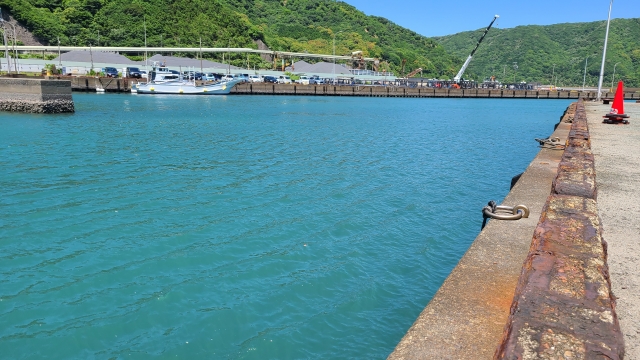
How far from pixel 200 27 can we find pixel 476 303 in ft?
407

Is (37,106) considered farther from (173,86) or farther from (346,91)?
(346,91)

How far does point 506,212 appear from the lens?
592 cm

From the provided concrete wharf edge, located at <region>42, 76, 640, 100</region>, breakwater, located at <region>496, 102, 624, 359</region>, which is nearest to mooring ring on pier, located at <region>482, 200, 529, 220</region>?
breakwater, located at <region>496, 102, 624, 359</region>

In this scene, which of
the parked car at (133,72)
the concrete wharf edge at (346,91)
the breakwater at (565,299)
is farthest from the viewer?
the parked car at (133,72)

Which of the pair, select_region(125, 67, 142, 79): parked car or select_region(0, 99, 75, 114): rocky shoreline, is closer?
select_region(0, 99, 75, 114): rocky shoreline

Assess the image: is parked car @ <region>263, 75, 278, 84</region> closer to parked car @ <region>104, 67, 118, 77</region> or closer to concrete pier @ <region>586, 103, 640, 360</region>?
parked car @ <region>104, 67, 118, 77</region>

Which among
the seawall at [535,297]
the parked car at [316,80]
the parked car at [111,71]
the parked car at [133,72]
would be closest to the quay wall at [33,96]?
the seawall at [535,297]

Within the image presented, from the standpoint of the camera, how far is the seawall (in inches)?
81.3

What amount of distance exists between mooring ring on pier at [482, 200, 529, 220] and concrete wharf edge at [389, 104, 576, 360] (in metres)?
0.07

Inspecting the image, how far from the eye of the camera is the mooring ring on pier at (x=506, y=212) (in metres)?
5.68

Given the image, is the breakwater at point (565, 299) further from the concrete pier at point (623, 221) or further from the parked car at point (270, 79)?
the parked car at point (270, 79)

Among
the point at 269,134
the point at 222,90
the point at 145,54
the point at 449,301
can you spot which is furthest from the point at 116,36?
the point at 449,301

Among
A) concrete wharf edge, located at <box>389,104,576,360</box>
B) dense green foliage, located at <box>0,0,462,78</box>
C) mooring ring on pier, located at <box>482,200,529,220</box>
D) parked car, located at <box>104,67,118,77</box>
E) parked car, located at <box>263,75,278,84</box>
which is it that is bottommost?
concrete wharf edge, located at <box>389,104,576,360</box>

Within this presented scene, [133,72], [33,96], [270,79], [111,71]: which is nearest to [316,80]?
[270,79]
